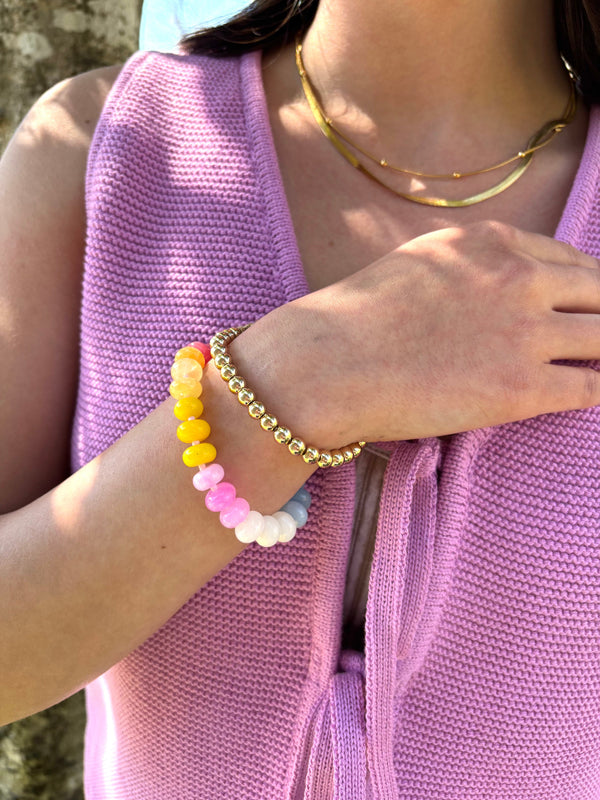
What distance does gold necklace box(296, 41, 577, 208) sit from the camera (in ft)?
3.22

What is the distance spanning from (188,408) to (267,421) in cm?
8

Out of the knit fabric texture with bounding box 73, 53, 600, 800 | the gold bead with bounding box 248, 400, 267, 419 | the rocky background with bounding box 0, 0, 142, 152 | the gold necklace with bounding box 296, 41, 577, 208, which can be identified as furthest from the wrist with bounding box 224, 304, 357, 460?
the rocky background with bounding box 0, 0, 142, 152

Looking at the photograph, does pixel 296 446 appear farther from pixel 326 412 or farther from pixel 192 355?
pixel 192 355

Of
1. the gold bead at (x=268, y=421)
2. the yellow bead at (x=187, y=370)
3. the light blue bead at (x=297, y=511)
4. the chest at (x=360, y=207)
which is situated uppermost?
the chest at (x=360, y=207)

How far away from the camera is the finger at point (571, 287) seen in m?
0.75

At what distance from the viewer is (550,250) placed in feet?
2.56

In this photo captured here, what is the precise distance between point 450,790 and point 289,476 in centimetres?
44

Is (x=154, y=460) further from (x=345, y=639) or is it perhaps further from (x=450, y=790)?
(x=450, y=790)

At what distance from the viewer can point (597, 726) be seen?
88 cm

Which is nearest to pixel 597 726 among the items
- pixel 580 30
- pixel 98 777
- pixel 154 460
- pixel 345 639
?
pixel 345 639

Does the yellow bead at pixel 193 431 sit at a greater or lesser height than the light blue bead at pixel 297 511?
greater

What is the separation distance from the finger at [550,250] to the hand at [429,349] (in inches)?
0.7

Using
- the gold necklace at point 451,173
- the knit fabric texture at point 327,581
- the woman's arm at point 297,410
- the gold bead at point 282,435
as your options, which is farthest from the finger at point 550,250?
the gold bead at point 282,435

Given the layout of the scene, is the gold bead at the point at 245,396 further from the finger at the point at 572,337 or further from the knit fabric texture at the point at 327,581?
the finger at the point at 572,337
